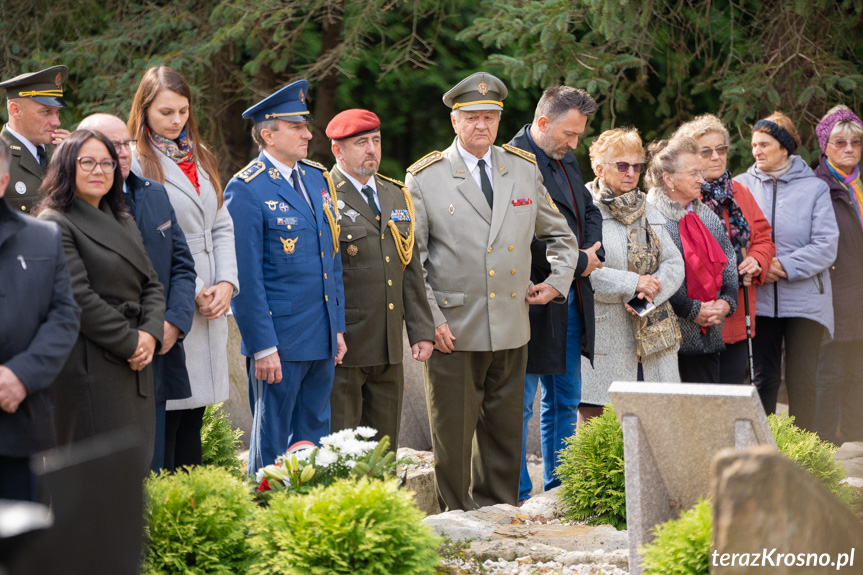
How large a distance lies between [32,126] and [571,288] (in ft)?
9.29

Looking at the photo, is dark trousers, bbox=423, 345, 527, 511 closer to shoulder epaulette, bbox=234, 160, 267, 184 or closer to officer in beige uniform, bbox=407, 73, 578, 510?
officer in beige uniform, bbox=407, 73, 578, 510

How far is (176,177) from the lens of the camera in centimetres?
416

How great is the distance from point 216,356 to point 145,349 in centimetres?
65

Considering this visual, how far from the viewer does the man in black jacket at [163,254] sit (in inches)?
152

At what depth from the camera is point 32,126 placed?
4.27 meters

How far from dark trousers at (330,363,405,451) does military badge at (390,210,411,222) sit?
2.31 feet

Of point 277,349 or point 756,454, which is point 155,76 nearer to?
point 277,349

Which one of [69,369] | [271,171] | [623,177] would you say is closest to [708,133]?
[623,177]

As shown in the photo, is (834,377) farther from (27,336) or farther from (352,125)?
(27,336)

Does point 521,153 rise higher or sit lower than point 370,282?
higher

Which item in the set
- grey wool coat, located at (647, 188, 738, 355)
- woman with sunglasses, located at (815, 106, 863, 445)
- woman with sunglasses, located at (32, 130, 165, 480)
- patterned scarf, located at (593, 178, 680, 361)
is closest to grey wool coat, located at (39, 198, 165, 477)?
woman with sunglasses, located at (32, 130, 165, 480)

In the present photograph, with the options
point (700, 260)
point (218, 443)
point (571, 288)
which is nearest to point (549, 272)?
point (571, 288)

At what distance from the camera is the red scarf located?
18.1 ft

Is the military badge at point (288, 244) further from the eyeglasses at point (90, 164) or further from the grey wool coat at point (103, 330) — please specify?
the eyeglasses at point (90, 164)
